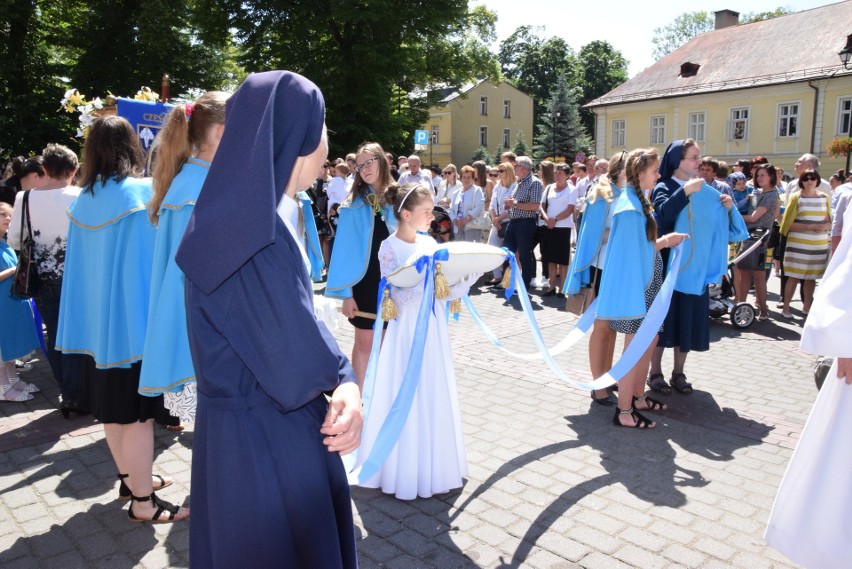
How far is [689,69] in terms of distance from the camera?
3941 cm

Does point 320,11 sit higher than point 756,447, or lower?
higher

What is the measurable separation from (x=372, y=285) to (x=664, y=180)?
278 cm

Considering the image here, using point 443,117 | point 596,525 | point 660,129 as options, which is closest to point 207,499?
point 596,525

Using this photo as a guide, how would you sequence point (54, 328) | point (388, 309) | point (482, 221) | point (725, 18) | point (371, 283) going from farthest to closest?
point (725, 18) < point (482, 221) < point (54, 328) < point (371, 283) < point (388, 309)

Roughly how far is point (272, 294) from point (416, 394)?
242 cm

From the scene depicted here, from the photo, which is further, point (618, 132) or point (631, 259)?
point (618, 132)

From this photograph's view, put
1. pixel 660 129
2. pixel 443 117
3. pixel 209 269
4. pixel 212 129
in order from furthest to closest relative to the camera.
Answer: pixel 443 117 → pixel 660 129 → pixel 212 129 → pixel 209 269

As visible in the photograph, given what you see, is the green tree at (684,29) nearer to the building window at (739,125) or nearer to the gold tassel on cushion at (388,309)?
the building window at (739,125)

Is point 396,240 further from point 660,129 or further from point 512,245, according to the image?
point 660,129

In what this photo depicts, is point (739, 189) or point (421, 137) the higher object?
point (421, 137)

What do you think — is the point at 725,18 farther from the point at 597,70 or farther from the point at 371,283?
the point at 371,283

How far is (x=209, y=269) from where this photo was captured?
1596 millimetres

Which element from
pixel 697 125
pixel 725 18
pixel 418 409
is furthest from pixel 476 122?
pixel 418 409

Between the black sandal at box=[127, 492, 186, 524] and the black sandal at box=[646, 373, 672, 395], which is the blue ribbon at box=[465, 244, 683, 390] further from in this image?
the black sandal at box=[127, 492, 186, 524]
